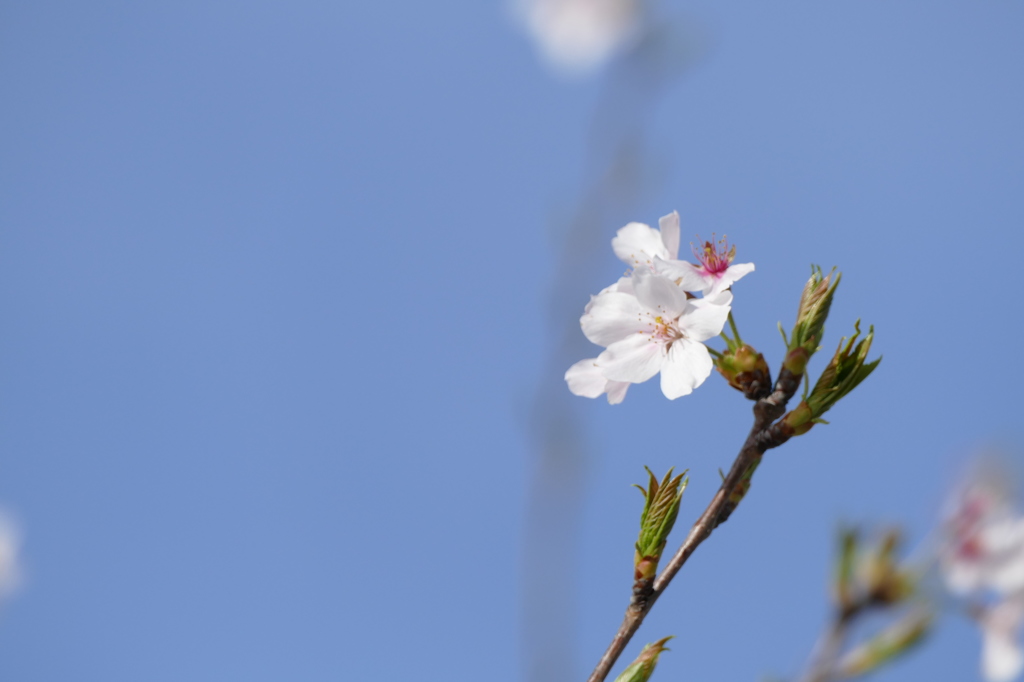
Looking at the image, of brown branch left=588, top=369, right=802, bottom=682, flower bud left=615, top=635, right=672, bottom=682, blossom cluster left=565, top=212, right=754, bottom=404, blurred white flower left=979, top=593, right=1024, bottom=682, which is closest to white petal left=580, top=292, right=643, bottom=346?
blossom cluster left=565, top=212, right=754, bottom=404

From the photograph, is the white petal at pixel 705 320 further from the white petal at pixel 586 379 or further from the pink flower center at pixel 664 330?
the white petal at pixel 586 379

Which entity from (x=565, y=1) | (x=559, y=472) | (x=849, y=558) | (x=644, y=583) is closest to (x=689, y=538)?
(x=644, y=583)

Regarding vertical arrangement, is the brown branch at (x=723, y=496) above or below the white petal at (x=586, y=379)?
below

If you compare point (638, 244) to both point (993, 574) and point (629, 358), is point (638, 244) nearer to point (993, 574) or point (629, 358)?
point (629, 358)

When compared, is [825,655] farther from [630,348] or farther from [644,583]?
[630,348]

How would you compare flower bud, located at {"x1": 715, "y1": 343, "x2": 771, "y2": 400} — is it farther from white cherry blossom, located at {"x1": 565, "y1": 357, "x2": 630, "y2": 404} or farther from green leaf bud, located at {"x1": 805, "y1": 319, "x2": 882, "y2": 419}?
white cherry blossom, located at {"x1": 565, "y1": 357, "x2": 630, "y2": 404}

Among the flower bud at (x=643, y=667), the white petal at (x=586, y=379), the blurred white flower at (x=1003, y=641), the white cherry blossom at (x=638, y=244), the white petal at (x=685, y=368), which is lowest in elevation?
the blurred white flower at (x=1003, y=641)

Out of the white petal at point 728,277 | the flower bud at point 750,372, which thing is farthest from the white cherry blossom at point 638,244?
the flower bud at point 750,372

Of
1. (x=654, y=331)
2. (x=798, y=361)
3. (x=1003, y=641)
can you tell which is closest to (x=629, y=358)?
(x=654, y=331)
